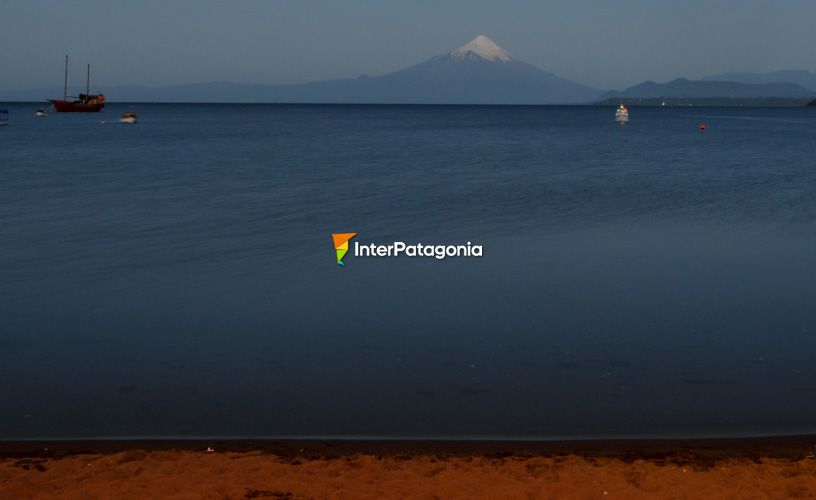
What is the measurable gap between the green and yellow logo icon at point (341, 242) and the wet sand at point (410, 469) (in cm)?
1242

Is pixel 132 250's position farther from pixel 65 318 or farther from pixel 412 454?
pixel 412 454

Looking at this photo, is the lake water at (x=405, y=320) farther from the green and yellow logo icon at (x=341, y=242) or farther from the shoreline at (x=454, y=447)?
the green and yellow logo icon at (x=341, y=242)

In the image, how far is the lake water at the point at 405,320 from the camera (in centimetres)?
1077

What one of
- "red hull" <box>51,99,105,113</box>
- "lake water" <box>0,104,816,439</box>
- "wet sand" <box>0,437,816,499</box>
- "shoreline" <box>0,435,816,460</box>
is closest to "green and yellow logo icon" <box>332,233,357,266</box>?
"lake water" <box>0,104,816,439</box>

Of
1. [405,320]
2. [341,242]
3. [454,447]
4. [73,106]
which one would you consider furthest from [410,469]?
[73,106]

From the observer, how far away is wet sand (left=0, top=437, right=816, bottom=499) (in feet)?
27.1

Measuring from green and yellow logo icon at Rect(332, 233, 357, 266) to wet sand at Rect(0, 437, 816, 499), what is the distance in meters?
12.4

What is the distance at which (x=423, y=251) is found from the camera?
23.6m

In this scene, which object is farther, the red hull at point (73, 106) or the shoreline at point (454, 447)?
the red hull at point (73, 106)

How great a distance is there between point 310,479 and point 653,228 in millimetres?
21616

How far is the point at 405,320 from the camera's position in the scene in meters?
15.4

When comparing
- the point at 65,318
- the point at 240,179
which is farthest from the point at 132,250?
the point at 240,179

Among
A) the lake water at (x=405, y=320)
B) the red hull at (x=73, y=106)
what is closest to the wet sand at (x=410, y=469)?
the lake water at (x=405, y=320)

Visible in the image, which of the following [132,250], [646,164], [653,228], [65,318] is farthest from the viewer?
[646,164]
